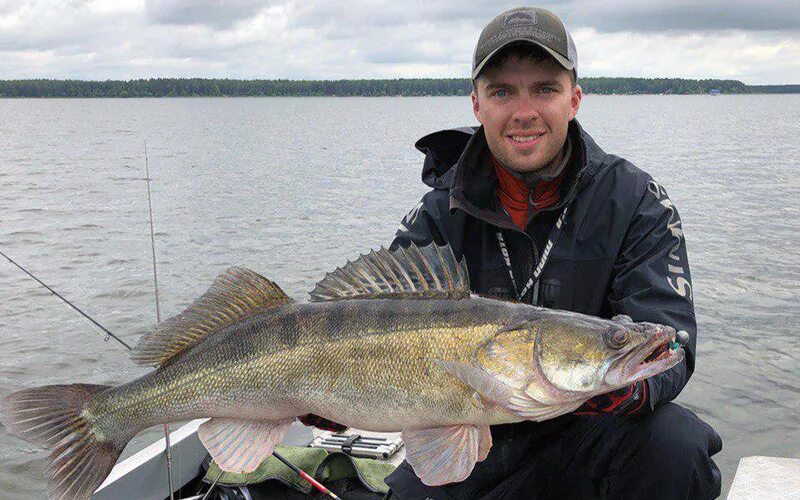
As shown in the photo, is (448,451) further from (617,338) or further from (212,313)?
(212,313)

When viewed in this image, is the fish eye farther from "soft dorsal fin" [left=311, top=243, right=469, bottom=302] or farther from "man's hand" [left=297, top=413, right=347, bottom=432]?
"man's hand" [left=297, top=413, right=347, bottom=432]

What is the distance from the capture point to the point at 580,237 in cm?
360

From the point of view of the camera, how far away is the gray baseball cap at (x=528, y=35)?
348 centimetres

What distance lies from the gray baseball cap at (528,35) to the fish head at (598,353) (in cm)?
148

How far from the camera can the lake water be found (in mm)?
8234

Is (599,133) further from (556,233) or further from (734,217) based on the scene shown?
(556,233)

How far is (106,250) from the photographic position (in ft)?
46.1

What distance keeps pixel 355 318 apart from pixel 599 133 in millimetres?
46502

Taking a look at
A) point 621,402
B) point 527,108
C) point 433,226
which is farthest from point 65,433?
point 527,108

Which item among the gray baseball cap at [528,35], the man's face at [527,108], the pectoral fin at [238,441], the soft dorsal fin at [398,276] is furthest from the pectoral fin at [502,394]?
the gray baseball cap at [528,35]

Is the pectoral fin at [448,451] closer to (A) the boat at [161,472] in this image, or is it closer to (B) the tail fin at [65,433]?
(B) the tail fin at [65,433]

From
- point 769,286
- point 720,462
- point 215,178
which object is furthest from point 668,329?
point 215,178

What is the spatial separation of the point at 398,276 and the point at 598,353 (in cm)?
90

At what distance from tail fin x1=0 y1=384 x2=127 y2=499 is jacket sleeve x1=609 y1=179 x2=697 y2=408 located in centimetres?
235
